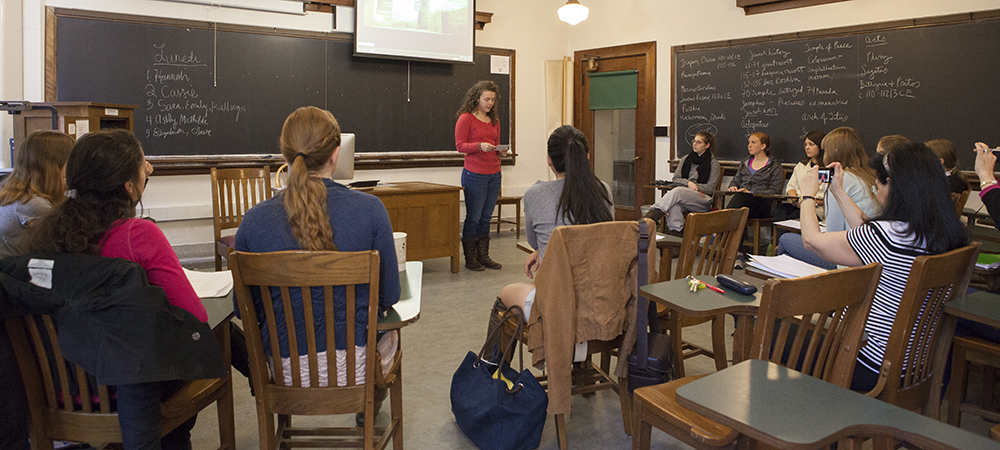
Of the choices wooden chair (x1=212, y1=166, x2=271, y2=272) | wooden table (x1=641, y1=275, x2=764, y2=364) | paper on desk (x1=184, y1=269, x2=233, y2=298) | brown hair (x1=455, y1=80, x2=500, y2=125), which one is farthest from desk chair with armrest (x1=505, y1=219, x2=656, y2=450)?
brown hair (x1=455, y1=80, x2=500, y2=125)

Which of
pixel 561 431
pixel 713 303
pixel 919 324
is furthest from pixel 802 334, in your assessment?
pixel 561 431

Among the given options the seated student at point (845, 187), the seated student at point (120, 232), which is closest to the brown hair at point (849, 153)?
the seated student at point (845, 187)

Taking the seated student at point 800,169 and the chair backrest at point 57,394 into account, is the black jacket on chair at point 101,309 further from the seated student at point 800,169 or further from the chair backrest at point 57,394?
the seated student at point 800,169

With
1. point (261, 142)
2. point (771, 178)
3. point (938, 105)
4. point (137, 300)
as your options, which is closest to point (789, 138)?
point (771, 178)

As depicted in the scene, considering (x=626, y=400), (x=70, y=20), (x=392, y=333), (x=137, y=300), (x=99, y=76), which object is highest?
(x=70, y=20)

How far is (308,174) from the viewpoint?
5.99 feet

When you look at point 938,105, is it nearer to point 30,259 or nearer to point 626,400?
point 626,400

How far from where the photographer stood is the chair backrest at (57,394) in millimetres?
1573

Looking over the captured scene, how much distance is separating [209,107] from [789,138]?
4.93m

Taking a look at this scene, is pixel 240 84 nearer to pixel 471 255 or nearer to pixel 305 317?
pixel 471 255

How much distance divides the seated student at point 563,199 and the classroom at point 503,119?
0.61m

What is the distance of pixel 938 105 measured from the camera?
4.98 metres

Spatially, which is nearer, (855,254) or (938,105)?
(855,254)

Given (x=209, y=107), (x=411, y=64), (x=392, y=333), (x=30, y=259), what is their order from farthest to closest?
(x=411, y=64)
(x=209, y=107)
(x=392, y=333)
(x=30, y=259)
